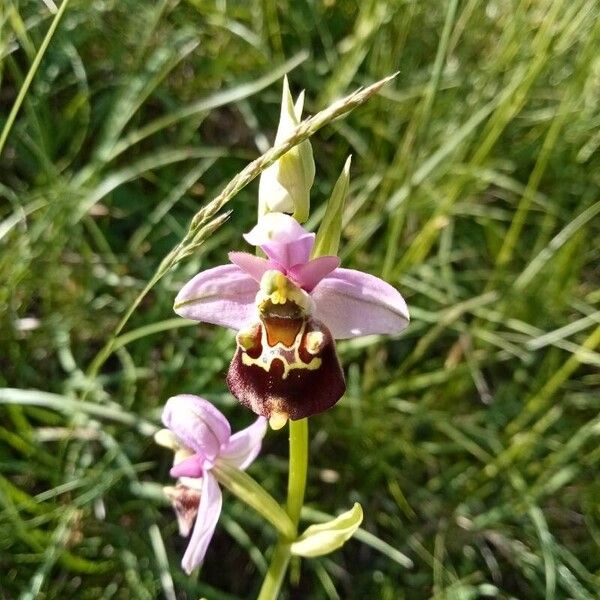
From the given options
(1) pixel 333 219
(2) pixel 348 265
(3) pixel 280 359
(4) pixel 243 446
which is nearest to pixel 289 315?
(3) pixel 280 359

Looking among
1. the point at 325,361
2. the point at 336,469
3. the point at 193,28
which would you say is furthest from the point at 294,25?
the point at 325,361

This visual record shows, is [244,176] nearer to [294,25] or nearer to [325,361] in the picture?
[325,361]

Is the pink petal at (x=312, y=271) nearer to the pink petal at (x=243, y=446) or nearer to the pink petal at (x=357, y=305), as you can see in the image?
the pink petal at (x=357, y=305)

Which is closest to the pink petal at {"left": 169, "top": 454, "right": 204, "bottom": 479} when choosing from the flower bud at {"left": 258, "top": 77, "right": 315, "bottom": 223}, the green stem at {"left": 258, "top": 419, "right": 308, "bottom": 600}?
the green stem at {"left": 258, "top": 419, "right": 308, "bottom": 600}

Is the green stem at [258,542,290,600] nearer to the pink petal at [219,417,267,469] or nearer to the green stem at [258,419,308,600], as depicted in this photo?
the green stem at [258,419,308,600]

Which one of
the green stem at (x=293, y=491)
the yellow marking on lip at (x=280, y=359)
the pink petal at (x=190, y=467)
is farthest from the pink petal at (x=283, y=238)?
the pink petal at (x=190, y=467)

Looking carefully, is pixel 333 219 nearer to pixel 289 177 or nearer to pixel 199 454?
pixel 289 177

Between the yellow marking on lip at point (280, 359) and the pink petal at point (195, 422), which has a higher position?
the yellow marking on lip at point (280, 359)
